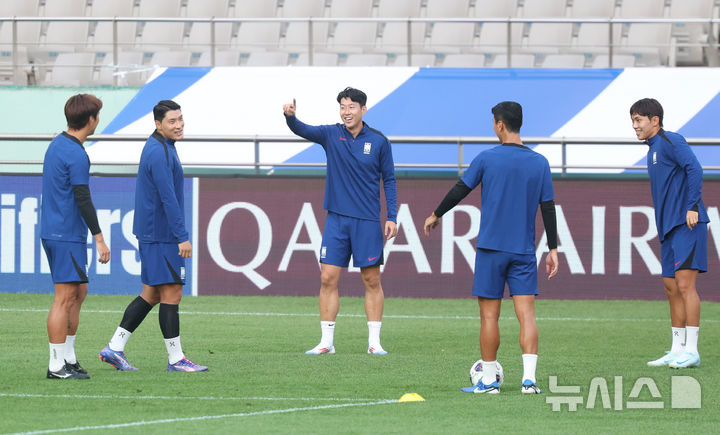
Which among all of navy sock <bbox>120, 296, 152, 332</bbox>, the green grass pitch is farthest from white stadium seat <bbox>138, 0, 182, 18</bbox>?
navy sock <bbox>120, 296, 152, 332</bbox>

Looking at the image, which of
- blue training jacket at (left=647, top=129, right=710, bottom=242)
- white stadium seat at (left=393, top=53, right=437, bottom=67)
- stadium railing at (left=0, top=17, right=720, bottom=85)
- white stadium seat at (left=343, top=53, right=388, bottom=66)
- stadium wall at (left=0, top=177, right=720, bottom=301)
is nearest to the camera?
blue training jacket at (left=647, top=129, right=710, bottom=242)

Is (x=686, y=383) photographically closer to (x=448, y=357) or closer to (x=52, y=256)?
(x=448, y=357)

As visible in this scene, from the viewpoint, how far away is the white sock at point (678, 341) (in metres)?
8.99

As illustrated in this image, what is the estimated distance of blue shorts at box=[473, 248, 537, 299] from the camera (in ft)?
24.1

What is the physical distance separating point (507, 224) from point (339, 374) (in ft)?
5.78

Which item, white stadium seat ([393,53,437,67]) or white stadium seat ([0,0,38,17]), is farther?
white stadium seat ([0,0,38,17])

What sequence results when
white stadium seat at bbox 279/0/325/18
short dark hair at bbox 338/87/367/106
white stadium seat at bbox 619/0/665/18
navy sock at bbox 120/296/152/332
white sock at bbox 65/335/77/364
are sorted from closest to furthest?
white sock at bbox 65/335/77/364 → navy sock at bbox 120/296/152/332 → short dark hair at bbox 338/87/367/106 → white stadium seat at bbox 619/0/665/18 → white stadium seat at bbox 279/0/325/18

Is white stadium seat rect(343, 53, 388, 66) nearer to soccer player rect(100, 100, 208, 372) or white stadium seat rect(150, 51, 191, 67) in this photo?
white stadium seat rect(150, 51, 191, 67)

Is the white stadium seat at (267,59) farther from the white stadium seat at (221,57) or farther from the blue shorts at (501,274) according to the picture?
the blue shorts at (501,274)

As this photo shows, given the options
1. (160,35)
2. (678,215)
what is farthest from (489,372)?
(160,35)

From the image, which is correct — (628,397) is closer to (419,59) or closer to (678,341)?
(678,341)

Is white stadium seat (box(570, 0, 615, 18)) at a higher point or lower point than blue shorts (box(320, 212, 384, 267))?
higher

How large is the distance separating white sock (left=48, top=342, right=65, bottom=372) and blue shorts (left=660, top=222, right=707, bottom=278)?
4335 millimetres

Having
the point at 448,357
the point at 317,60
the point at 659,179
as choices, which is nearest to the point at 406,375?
the point at 448,357
